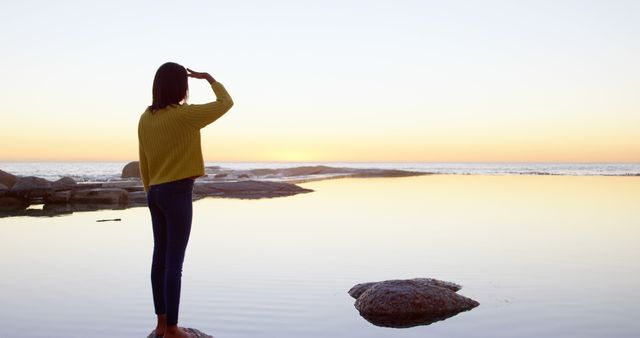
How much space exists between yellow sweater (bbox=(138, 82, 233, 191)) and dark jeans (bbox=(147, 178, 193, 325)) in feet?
0.38

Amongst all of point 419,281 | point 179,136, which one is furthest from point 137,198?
point 179,136

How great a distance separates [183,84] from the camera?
556 centimetres

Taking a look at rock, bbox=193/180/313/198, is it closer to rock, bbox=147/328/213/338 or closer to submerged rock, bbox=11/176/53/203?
submerged rock, bbox=11/176/53/203

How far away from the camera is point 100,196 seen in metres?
25.9

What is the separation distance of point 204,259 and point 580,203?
653 inches

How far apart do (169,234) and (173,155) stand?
0.70 meters

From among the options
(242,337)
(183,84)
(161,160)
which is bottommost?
(242,337)

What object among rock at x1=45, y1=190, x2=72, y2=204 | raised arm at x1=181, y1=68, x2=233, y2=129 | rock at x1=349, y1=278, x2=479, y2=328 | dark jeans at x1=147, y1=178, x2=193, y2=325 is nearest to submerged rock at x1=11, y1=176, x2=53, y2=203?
rock at x1=45, y1=190, x2=72, y2=204

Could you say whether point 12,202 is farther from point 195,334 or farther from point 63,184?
point 195,334

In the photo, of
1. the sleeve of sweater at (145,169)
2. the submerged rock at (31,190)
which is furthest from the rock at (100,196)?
the sleeve of sweater at (145,169)

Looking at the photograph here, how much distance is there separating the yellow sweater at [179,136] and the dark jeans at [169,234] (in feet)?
0.38

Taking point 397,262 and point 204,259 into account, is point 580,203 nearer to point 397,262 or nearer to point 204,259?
point 397,262

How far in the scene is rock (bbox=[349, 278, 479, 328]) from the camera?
765 cm

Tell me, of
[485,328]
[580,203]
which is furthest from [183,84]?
[580,203]
